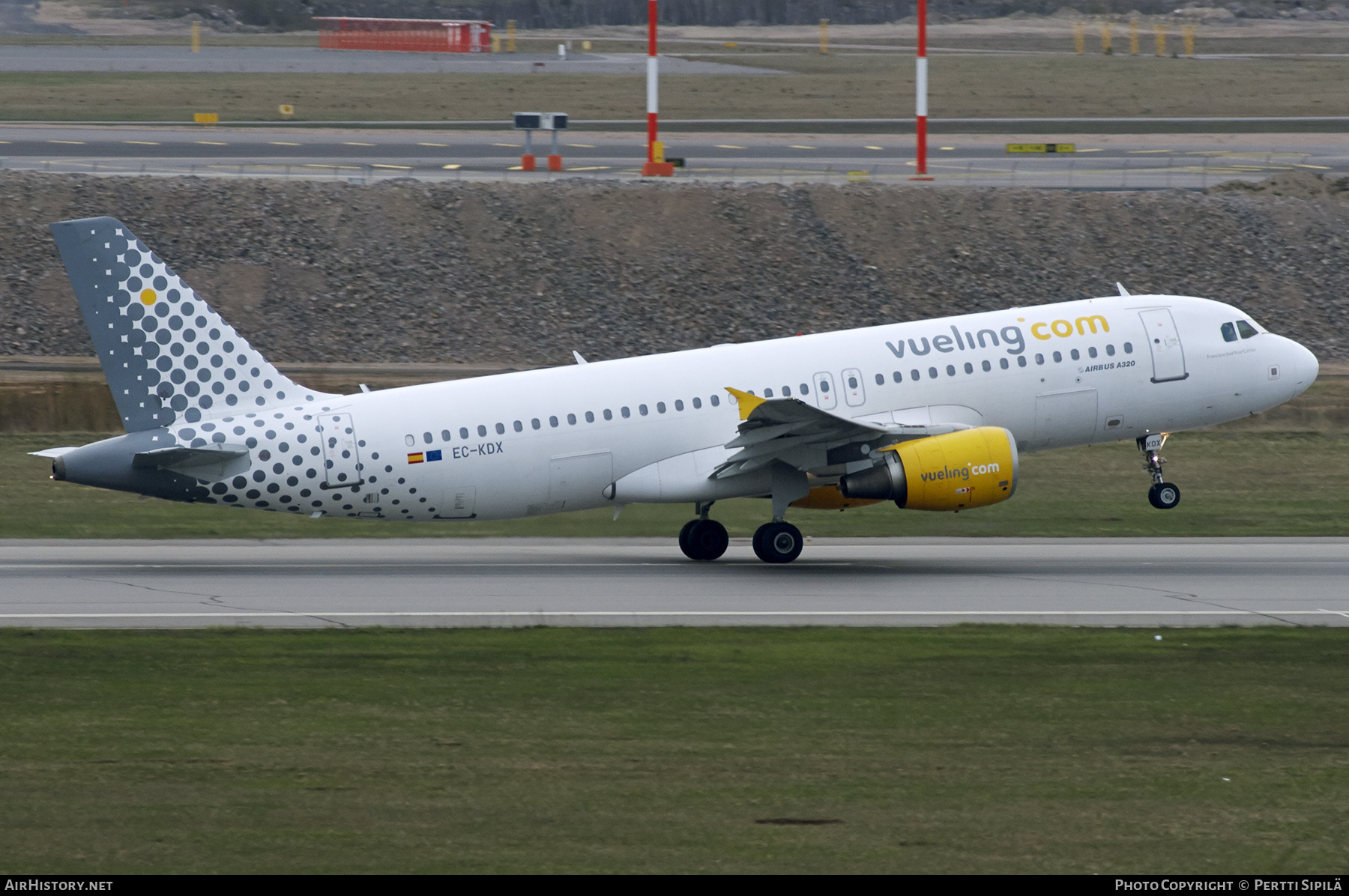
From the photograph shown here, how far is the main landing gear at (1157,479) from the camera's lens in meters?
32.1

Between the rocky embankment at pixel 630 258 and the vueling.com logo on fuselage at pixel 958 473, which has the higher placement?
the rocky embankment at pixel 630 258

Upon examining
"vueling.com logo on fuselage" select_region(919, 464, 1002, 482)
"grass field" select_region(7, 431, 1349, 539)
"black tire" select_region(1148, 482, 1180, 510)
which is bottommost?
"grass field" select_region(7, 431, 1349, 539)

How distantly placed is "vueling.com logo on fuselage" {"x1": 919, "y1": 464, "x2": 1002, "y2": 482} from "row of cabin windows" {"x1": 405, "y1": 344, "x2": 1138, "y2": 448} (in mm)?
2556

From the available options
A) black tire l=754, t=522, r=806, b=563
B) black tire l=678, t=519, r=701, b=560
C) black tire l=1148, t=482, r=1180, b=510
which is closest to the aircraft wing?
black tire l=754, t=522, r=806, b=563

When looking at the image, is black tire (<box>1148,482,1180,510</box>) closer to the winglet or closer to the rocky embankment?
the winglet

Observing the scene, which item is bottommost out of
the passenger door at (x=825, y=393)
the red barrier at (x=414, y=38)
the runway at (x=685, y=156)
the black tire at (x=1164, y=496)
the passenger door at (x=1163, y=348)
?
the black tire at (x=1164, y=496)

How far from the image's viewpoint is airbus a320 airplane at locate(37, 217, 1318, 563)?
28609 millimetres

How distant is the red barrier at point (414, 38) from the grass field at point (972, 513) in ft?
258

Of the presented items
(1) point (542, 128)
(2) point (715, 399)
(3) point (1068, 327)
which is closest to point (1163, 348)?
(3) point (1068, 327)

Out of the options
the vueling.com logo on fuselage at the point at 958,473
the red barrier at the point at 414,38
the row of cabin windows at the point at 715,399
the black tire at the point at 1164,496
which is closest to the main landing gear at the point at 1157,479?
the black tire at the point at 1164,496

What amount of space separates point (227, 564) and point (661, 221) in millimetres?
31839

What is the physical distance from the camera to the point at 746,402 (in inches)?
1139

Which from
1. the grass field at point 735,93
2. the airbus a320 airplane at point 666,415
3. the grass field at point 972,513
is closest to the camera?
the airbus a320 airplane at point 666,415

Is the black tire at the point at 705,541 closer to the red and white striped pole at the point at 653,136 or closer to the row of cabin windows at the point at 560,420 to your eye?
the row of cabin windows at the point at 560,420
